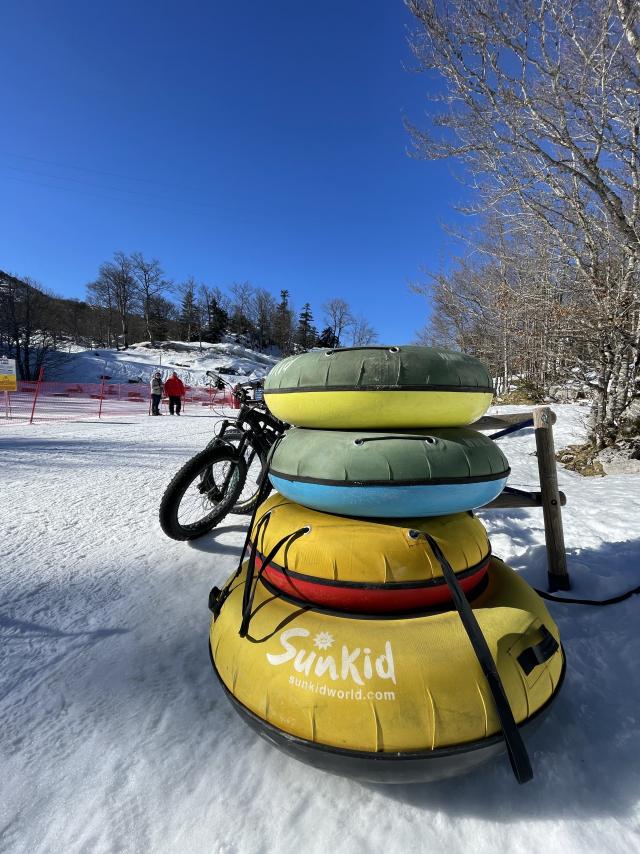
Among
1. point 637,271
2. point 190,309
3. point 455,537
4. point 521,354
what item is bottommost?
point 455,537

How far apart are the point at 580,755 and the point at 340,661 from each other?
0.97 m

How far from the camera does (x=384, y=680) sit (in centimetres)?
117

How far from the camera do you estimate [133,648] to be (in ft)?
6.19

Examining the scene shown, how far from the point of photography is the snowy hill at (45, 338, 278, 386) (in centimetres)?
3450

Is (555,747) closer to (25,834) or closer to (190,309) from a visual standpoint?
(25,834)

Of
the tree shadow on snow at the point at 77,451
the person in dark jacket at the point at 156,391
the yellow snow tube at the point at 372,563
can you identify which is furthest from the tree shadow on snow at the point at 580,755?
the person in dark jacket at the point at 156,391

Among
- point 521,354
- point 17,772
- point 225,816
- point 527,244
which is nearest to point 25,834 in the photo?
point 17,772

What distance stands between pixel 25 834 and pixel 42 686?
0.65m

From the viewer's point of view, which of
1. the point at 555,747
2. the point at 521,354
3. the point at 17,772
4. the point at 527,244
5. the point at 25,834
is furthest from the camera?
the point at 527,244

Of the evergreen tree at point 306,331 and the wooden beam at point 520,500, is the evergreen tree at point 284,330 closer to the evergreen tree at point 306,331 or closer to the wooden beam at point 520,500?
the evergreen tree at point 306,331

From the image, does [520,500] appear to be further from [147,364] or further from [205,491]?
[147,364]

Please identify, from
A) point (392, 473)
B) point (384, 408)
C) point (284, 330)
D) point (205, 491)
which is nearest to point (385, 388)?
point (384, 408)

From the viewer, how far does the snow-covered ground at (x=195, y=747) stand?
1.12 meters

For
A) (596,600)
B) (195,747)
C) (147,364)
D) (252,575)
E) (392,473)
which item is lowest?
(195,747)
